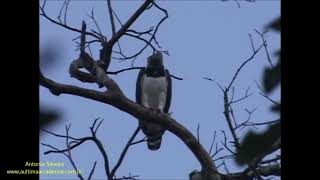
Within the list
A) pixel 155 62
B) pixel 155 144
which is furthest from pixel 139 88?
pixel 155 144

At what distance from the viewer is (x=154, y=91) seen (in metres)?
7.79

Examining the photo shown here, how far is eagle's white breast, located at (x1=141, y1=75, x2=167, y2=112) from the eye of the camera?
7772 millimetres

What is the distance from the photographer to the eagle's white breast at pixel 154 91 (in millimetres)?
7772

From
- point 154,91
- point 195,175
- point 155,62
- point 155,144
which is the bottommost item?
point 195,175

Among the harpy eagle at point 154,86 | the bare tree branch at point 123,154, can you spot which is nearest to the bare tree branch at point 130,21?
the bare tree branch at point 123,154

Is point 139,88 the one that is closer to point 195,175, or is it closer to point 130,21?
point 130,21

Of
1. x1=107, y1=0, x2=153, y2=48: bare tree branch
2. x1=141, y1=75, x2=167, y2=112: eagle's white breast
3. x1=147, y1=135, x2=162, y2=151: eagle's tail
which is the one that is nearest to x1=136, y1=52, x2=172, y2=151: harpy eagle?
x1=141, y1=75, x2=167, y2=112: eagle's white breast

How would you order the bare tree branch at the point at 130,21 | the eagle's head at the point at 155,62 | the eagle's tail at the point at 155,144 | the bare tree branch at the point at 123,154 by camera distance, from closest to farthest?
1. the bare tree branch at the point at 123,154
2. the bare tree branch at the point at 130,21
3. the eagle's tail at the point at 155,144
4. the eagle's head at the point at 155,62

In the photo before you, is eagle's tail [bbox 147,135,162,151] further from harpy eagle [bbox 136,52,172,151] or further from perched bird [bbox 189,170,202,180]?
perched bird [bbox 189,170,202,180]

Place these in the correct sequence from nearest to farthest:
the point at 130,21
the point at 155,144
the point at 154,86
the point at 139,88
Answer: the point at 130,21 < the point at 155,144 < the point at 154,86 < the point at 139,88

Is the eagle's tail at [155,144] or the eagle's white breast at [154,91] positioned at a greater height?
the eagle's white breast at [154,91]

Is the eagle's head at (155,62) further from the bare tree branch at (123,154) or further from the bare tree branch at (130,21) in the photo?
the bare tree branch at (123,154)
